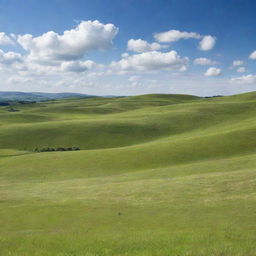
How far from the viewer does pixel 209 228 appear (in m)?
18.4

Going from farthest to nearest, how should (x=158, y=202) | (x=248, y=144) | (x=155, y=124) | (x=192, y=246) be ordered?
(x=155, y=124)
(x=248, y=144)
(x=158, y=202)
(x=192, y=246)

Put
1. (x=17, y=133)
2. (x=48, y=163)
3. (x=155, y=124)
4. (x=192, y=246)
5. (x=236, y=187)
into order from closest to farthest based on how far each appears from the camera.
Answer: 1. (x=192, y=246)
2. (x=236, y=187)
3. (x=48, y=163)
4. (x=17, y=133)
5. (x=155, y=124)

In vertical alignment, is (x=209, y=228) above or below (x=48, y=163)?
above

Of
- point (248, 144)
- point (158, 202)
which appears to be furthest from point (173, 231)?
point (248, 144)

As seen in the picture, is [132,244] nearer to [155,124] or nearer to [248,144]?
[248,144]

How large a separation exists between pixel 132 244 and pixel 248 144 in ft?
180

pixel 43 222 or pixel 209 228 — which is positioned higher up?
pixel 209 228

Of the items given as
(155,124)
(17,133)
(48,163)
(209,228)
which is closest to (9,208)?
(209,228)

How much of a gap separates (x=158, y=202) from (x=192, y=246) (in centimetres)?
1041

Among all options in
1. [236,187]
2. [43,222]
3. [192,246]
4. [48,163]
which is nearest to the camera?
[192,246]

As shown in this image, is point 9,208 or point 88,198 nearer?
point 9,208

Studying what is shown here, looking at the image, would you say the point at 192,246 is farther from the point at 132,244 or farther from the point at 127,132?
the point at 127,132

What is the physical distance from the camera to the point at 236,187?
28672 mm

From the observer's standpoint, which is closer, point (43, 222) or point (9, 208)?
point (43, 222)
